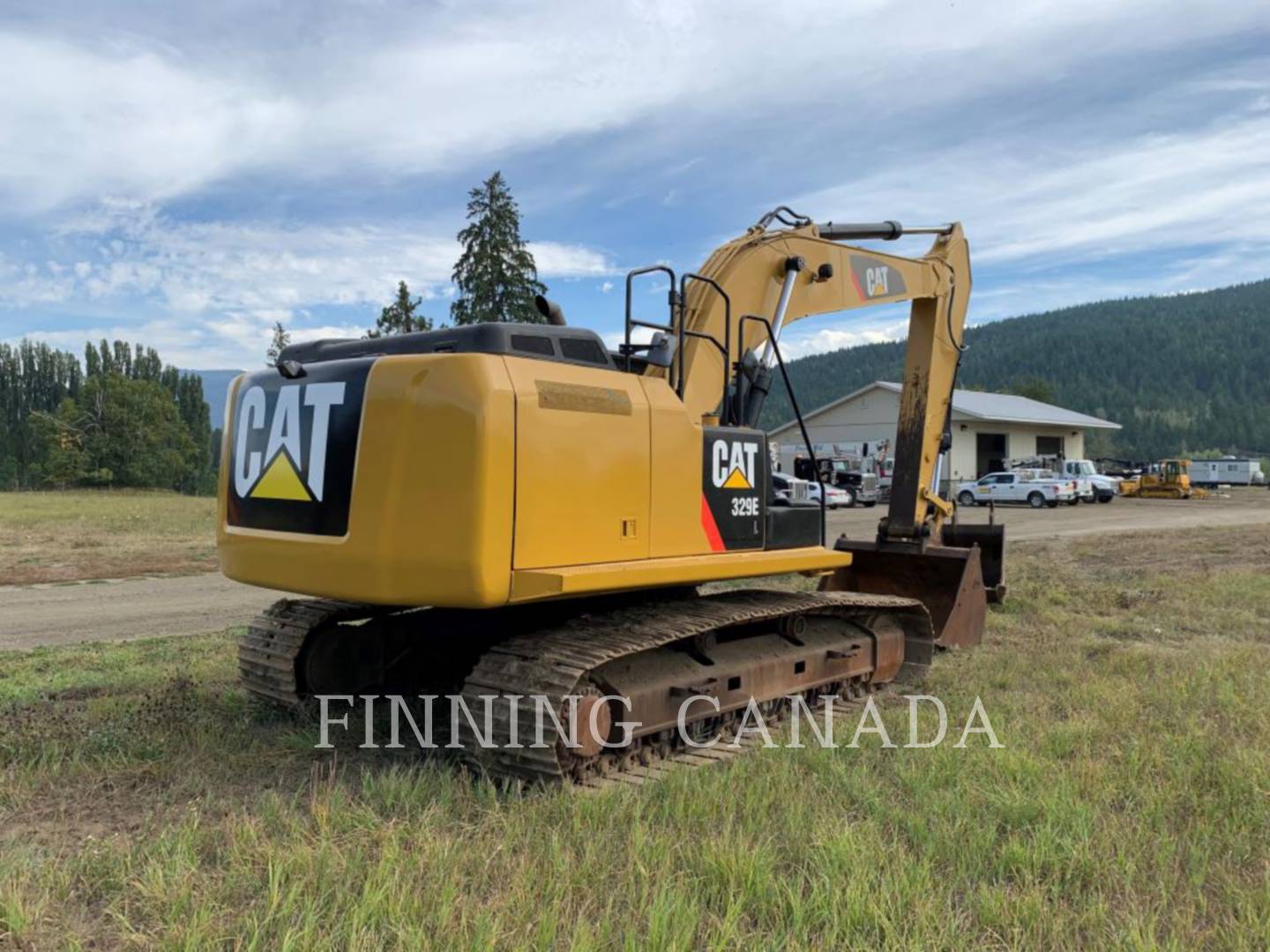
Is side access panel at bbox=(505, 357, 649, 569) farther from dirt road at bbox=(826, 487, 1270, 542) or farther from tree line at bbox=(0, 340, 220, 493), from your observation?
tree line at bbox=(0, 340, 220, 493)

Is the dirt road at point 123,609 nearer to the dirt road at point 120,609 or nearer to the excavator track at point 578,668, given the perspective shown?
the dirt road at point 120,609

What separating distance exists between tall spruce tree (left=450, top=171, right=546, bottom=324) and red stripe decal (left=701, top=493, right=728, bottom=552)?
1260 inches

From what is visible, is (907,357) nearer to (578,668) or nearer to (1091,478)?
(578,668)

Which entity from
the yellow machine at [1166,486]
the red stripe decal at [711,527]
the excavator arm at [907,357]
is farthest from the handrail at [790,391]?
the yellow machine at [1166,486]

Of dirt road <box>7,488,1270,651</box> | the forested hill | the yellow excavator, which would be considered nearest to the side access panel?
the yellow excavator

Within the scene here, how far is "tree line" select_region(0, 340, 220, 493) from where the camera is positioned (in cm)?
7131

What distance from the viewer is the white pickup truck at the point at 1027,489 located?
1427 inches

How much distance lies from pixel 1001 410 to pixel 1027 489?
52.1ft

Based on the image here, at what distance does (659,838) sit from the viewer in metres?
3.86

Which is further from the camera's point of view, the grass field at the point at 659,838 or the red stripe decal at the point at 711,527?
the red stripe decal at the point at 711,527

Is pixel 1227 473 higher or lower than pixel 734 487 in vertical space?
higher

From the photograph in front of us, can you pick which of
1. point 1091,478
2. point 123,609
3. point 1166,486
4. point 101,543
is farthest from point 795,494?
point 1166,486

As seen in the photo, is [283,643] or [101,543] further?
[101,543]

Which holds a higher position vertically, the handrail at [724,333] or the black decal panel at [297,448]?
the handrail at [724,333]
